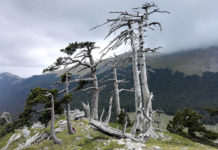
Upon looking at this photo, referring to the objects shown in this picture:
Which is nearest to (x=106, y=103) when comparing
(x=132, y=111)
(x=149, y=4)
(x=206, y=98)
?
(x=132, y=111)

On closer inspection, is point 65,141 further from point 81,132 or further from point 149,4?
point 149,4

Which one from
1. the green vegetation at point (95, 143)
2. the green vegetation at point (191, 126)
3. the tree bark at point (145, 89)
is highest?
the tree bark at point (145, 89)

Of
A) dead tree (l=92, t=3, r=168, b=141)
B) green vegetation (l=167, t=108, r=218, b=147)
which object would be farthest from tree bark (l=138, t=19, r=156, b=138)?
green vegetation (l=167, t=108, r=218, b=147)

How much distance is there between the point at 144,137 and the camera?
1173 centimetres

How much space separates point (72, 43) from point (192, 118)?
28.0 meters

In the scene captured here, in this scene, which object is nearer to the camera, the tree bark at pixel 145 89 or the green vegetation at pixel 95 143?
the tree bark at pixel 145 89

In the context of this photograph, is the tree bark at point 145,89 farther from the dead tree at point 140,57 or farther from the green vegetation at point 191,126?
the green vegetation at point 191,126

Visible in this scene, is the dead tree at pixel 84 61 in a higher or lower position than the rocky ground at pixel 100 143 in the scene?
higher

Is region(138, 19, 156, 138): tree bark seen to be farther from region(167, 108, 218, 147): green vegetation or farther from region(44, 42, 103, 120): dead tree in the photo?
region(167, 108, 218, 147): green vegetation

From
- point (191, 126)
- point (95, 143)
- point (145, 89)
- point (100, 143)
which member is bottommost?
point (191, 126)

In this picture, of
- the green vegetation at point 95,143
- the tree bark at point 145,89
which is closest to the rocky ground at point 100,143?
the green vegetation at point 95,143

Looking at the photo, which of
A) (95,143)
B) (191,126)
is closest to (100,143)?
(95,143)

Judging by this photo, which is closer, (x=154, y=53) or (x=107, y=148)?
(x=107, y=148)

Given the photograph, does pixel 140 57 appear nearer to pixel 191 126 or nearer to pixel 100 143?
pixel 100 143
